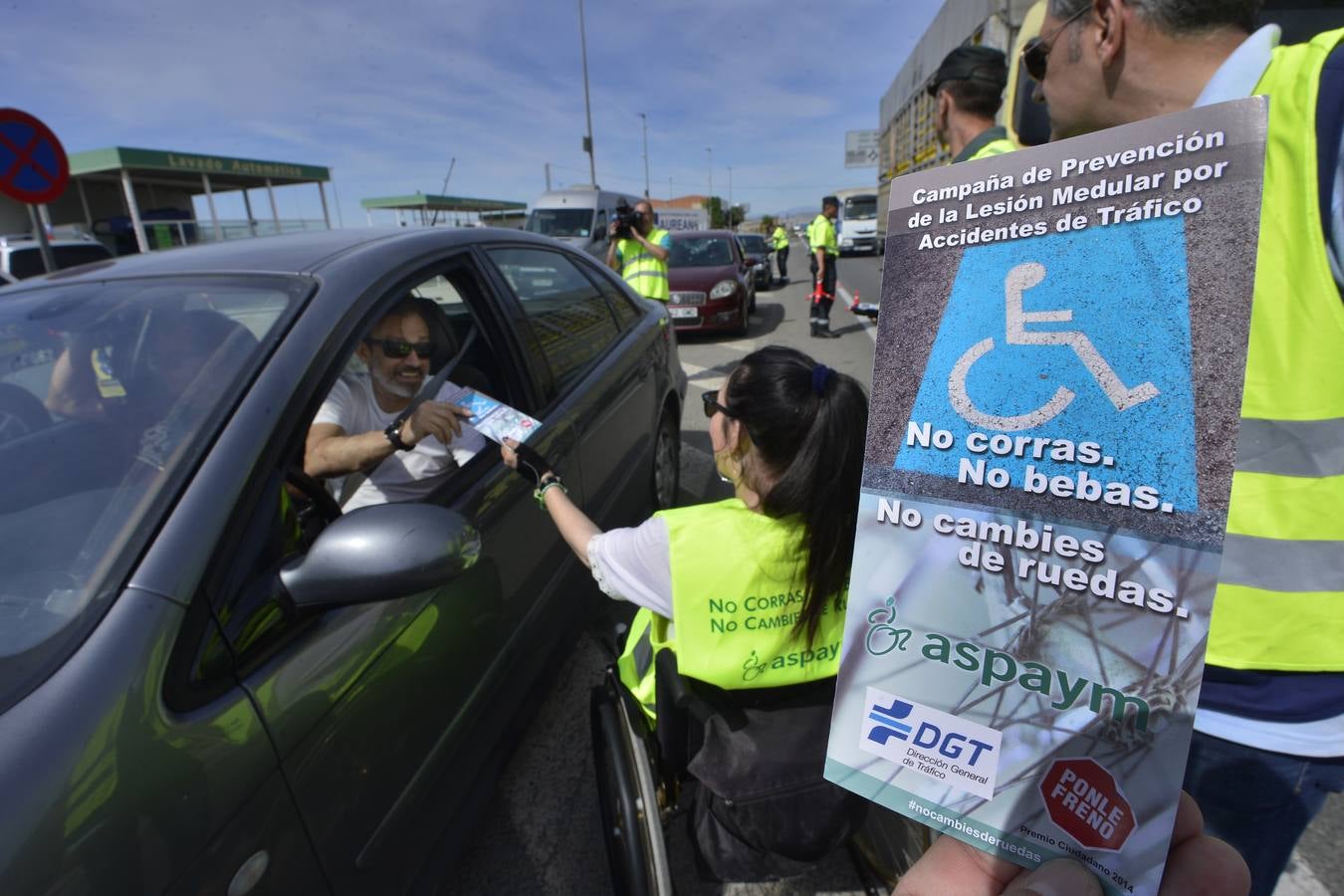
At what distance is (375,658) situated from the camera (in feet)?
4.19

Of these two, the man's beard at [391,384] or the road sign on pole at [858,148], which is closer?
the man's beard at [391,384]

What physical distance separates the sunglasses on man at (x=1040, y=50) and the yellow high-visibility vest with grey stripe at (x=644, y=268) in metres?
5.46

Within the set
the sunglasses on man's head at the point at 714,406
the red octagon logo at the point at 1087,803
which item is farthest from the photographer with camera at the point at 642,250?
the red octagon logo at the point at 1087,803

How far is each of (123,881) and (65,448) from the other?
86cm

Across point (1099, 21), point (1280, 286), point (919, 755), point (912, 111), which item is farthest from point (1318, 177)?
point (912, 111)

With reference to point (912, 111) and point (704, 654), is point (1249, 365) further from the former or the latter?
point (912, 111)

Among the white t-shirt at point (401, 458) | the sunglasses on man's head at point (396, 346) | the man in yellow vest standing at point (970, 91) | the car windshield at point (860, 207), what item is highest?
the car windshield at point (860, 207)

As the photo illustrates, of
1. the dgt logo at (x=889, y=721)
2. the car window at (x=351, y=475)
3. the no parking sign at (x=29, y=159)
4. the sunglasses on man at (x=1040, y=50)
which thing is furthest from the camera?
the no parking sign at (x=29, y=159)

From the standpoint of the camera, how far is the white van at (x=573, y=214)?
15.4 m

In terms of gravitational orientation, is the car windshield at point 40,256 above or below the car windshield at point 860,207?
below

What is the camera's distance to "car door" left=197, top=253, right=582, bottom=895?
1106mm

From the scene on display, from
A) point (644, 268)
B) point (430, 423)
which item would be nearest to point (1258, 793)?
point (430, 423)

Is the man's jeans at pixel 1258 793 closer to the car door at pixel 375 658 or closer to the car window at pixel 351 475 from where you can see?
the car door at pixel 375 658

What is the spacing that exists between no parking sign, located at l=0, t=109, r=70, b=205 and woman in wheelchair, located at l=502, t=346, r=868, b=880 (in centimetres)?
644
